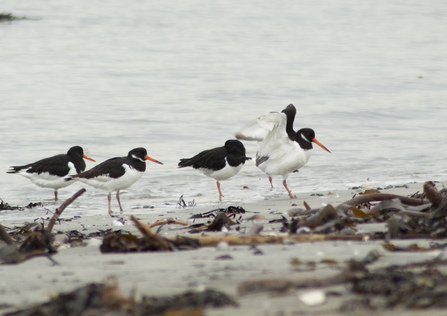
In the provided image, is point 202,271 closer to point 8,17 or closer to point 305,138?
point 305,138

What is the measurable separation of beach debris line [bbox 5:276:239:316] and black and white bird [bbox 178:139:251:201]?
5706 millimetres

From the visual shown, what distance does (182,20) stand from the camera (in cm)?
2627

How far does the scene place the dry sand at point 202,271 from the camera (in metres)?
2.05

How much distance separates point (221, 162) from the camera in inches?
314

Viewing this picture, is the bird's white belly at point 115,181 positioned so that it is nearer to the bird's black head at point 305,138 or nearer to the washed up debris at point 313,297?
the bird's black head at point 305,138

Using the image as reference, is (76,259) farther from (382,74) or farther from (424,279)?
(382,74)

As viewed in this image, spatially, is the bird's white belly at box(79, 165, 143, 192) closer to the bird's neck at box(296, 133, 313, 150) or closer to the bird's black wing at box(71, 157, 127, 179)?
the bird's black wing at box(71, 157, 127, 179)

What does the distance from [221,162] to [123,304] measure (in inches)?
234

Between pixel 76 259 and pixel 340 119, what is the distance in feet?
38.5

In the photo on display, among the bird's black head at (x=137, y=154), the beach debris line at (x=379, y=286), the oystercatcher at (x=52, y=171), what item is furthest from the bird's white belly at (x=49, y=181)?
the beach debris line at (x=379, y=286)

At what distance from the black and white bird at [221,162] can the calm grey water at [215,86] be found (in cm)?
35

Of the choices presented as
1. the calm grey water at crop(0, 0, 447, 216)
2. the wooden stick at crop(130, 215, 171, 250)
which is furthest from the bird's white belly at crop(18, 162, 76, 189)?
the wooden stick at crop(130, 215, 171, 250)

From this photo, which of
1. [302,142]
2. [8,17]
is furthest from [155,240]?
[8,17]

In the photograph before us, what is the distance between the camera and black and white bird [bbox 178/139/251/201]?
7.96 metres
